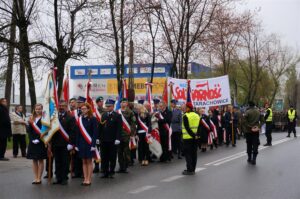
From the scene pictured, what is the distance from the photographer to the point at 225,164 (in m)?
14.8

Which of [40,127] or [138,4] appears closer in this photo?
[40,127]

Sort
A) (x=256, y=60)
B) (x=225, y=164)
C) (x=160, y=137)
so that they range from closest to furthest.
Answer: (x=225, y=164) < (x=160, y=137) < (x=256, y=60)

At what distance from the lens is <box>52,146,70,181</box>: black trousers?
11289 mm

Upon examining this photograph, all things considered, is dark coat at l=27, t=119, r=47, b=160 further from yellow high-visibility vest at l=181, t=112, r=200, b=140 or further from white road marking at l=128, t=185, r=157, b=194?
yellow high-visibility vest at l=181, t=112, r=200, b=140

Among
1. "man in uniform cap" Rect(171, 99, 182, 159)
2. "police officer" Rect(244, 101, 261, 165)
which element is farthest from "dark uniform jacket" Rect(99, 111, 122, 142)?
"man in uniform cap" Rect(171, 99, 182, 159)

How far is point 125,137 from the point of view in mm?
13406

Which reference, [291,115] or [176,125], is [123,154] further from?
[291,115]

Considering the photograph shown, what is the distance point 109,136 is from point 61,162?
4.04ft

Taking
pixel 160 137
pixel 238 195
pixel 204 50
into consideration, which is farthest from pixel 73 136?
pixel 204 50

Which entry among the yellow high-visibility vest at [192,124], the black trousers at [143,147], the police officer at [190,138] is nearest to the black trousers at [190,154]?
the police officer at [190,138]

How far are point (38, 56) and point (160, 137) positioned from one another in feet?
24.8

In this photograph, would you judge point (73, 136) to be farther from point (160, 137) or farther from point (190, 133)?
point (160, 137)

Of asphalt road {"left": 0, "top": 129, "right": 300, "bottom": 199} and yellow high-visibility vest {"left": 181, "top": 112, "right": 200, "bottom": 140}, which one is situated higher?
yellow high-visibility vest {"left": 181, "top": 112, "right": 200, "bottom": 140}

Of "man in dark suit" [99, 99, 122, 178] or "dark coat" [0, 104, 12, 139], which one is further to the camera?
"dark coat" [0, 104, 12, 139]
